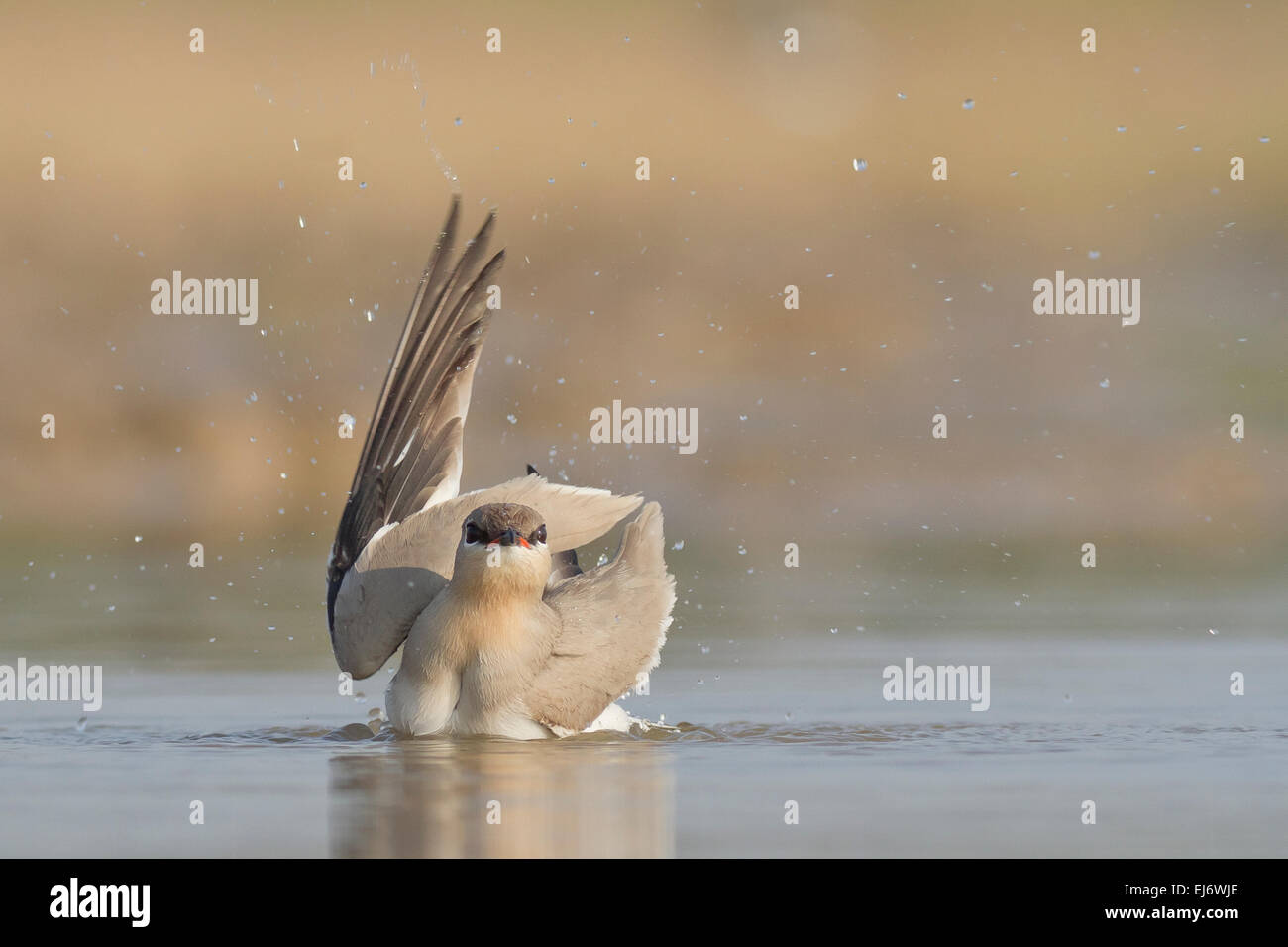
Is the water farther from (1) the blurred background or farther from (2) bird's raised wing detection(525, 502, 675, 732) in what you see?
(1) the blurred background

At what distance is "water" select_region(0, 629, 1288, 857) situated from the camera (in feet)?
22.8

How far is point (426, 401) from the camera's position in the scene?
34.0 feet

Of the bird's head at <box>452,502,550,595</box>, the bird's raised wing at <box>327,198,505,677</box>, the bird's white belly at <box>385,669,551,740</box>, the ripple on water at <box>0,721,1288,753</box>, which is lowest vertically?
the ripple on water at <box>0,721,1288,753</box>

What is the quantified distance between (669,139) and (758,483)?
6102 millimetres

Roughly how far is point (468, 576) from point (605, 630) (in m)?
0.80

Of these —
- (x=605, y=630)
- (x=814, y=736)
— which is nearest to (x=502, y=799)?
(x=814, y=736)

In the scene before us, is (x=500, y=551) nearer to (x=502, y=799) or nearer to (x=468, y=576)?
(x=468, y=576)

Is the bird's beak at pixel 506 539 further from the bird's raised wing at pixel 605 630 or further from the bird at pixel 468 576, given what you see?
the bird's raised wing at pixel 605 630

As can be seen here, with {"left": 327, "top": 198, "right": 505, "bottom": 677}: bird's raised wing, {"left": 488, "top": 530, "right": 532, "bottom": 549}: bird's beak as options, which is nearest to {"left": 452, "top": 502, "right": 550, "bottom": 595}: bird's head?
{"left": 488, "top": 530, "right": 532, "bottom": 549}: bird's beak

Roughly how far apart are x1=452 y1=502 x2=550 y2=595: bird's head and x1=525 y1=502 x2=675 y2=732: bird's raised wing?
43cm

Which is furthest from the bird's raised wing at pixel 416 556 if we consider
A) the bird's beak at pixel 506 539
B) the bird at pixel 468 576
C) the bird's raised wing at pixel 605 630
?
the bird's beak at pixel 506 539

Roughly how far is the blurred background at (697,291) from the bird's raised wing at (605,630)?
8.63 feet
